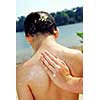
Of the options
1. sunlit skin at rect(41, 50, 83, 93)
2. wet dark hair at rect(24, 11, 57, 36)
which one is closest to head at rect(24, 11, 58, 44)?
wet dark hair at rect(24, 11, 57, 36)

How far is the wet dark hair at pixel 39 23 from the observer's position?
155 cm

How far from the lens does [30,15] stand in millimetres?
1567

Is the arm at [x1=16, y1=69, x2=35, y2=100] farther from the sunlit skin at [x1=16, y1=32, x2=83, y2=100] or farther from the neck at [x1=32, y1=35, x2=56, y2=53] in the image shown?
the neck at [x1=32, y1=35, x2=56, y2=53]

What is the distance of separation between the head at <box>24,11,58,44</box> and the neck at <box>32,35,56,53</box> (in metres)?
0.02

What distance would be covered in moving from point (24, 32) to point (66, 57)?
0.25 m

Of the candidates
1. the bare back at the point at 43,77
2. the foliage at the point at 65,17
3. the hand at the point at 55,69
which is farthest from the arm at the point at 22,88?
the foliage at the point at 65,17

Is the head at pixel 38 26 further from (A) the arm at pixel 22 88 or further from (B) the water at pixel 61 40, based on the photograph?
(A) the arm at pixel 22 88

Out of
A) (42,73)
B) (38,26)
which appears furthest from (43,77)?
(38,26)

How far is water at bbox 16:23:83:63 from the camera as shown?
149 centimetres

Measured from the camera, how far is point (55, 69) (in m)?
1.52

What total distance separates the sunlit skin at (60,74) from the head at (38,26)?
10 cm

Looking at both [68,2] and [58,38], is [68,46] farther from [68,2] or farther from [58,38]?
[68,2]

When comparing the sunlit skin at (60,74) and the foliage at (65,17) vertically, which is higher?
the foliage at (65,17)
